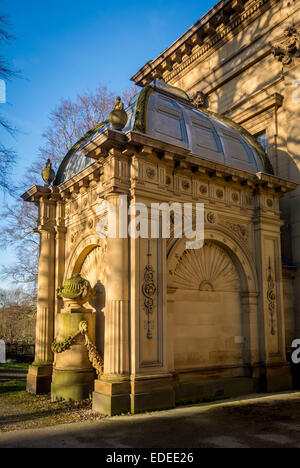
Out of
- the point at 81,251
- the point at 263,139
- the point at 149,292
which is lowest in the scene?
the point at 149,292

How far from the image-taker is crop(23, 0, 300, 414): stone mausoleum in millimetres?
9438

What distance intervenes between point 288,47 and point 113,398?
43.2ft

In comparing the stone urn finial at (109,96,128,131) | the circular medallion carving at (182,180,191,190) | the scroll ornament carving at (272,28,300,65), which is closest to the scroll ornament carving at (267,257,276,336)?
the circular medallion carving at (182,180,191,190)

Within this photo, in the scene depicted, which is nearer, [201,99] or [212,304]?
[212,304]

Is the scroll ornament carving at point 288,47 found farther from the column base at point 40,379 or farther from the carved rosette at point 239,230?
the column base at point 40,379

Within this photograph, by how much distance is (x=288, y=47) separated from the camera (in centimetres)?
1501

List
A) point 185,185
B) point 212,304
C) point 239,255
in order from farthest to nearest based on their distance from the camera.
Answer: point 239,255, point 212,304, point 185,185

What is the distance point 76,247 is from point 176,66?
40.6 ft

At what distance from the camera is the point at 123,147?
9.83m

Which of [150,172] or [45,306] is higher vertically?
[150,172]

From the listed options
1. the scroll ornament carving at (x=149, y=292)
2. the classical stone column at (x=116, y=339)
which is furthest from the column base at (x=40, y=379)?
the scroll ornament carving at (x=149, y=292)

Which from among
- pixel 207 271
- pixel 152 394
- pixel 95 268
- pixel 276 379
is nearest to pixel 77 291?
pixel 95 268

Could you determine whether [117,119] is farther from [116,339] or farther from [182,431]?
[182,431]
